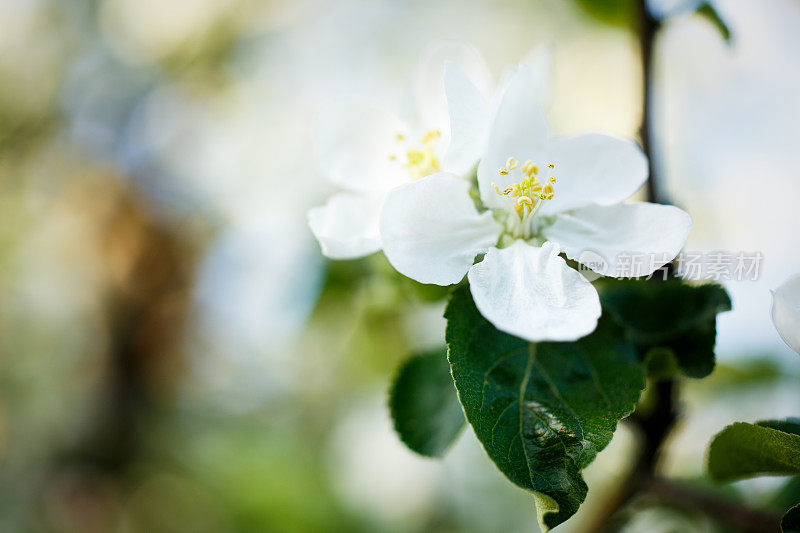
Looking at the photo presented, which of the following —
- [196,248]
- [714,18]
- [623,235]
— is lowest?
[196,248]

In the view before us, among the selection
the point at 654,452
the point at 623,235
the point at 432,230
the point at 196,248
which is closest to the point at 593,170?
the point at 623,235

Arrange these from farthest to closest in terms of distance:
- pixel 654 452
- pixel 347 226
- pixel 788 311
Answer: pixel 654 452 < pixel 347 226 < pixel 788 311

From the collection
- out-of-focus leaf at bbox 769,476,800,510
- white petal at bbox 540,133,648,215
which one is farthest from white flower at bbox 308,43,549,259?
out-of-focus leaf at bbox 769,476,800,510

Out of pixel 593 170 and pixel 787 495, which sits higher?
pixel 593 170

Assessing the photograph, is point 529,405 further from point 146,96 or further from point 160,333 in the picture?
point 146,96

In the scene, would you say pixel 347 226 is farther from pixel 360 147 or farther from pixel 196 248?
pixel 196 248

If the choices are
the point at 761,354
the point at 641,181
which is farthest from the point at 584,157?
the point at 761,354
